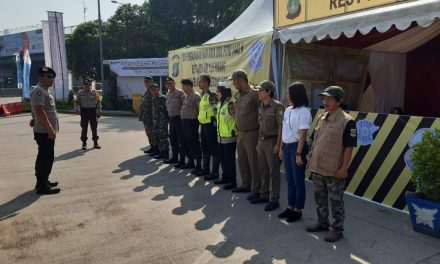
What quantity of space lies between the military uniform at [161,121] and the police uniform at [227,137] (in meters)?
2.49

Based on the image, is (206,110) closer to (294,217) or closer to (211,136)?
(211,136)

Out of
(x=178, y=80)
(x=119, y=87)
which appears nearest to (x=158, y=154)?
(x=178, y=80)

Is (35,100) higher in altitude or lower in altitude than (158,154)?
higher

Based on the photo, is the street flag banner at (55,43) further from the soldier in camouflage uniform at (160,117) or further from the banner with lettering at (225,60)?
the soldier in camouflage uniform at (160,117)

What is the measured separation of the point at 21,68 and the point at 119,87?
6240 mm

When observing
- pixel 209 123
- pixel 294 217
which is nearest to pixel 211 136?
pixel 209 123

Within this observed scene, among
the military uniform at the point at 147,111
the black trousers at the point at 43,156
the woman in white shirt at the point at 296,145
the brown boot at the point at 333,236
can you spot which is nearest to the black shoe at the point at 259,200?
the woman in white shirt at the point at 296,145

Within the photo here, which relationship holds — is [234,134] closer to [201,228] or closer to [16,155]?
[201,228]

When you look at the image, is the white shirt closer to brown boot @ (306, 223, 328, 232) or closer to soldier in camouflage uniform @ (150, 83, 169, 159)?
brown boot @ (306, 223, 328, 232)

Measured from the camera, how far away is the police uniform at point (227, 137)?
19.4ft

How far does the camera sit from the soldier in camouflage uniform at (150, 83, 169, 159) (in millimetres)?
8453

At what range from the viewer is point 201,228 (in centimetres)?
451

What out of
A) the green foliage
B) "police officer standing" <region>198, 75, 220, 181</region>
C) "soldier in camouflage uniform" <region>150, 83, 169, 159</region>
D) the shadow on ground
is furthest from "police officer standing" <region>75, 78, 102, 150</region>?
the green foliage

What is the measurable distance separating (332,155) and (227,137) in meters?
2.39
